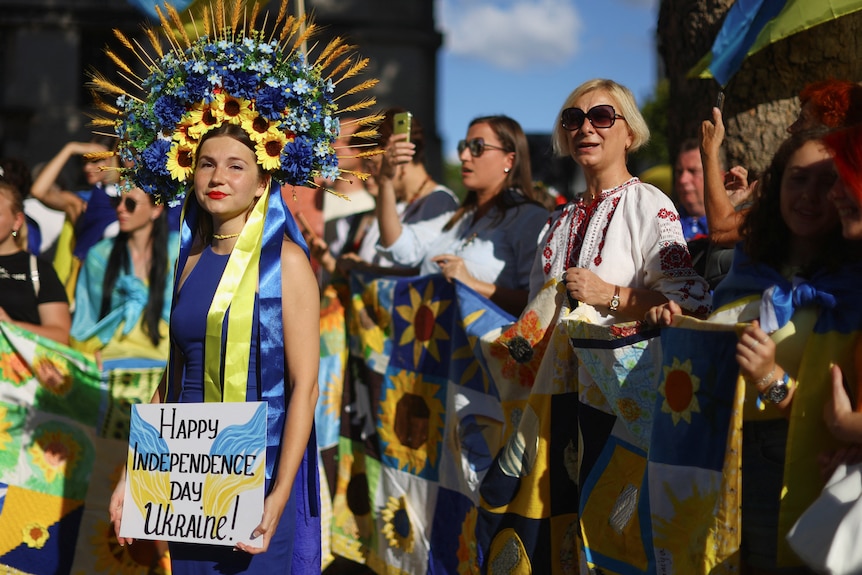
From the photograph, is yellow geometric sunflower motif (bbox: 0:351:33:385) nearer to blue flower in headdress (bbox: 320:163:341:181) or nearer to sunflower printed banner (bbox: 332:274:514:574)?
sunflower printed banner (bbox: 332:274:514:574)

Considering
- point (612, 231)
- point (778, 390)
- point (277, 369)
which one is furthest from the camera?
point (612, 231)

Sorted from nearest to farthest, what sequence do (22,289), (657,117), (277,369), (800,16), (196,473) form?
1. (196,473)
2. (277,369)
3. (800,16)
4. (22,289)
5. (657,117)

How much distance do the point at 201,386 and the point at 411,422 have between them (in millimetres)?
1858

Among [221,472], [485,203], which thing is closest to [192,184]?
[221,472]

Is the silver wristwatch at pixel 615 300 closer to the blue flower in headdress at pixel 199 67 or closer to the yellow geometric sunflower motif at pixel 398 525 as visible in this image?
the blue flower in headdress at pixel 199 67

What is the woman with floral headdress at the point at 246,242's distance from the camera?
11.3 feet

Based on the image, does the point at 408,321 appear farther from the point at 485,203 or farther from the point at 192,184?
the point at 192,184

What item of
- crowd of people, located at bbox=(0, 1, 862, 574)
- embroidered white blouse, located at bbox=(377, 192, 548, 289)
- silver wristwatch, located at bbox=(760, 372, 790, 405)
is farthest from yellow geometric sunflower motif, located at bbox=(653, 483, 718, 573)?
embroidered white blouse, located at bbox=(377, 192, 548, 289)

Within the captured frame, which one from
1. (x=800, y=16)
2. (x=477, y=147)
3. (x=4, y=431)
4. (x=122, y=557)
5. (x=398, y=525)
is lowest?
(x=122, y=557)

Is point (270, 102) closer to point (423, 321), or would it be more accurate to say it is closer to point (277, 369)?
point (277, 369)

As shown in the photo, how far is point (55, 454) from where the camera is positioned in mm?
5262

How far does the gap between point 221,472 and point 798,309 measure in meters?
1.81

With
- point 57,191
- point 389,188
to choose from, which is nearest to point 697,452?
point 389,188

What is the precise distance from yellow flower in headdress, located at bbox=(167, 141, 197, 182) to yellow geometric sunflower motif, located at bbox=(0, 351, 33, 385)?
6.45 feet
